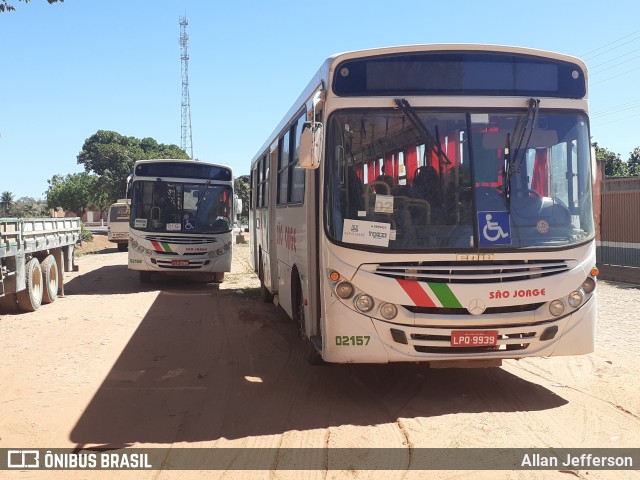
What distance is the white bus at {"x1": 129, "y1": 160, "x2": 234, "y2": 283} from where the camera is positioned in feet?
52.7

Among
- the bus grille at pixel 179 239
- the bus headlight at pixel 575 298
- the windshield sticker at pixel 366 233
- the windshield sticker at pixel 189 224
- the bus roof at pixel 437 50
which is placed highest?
the bus roof at pixel 437 50

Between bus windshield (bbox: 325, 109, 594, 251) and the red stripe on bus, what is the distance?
342mm

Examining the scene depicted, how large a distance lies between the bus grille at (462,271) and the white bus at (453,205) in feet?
0.04

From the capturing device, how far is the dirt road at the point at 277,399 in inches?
205

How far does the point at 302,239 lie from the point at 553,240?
9.10 ft

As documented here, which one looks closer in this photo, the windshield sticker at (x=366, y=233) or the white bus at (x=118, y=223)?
the windshield sticker at (x=366, y=233)

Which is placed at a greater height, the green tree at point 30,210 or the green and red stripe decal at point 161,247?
the green tree at point 30,210

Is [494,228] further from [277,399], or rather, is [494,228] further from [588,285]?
[277,399]

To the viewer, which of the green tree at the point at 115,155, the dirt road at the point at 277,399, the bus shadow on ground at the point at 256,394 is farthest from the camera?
the green tree at the point at 115,155

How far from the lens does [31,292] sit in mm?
12281

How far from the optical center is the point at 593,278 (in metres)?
6.29

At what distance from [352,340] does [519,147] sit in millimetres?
2447

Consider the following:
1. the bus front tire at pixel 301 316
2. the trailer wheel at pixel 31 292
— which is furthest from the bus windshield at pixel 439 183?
the trailer wheel at pixel 31 292

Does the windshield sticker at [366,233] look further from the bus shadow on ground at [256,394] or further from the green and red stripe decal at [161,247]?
the green and red stripe decal at [161,247]
